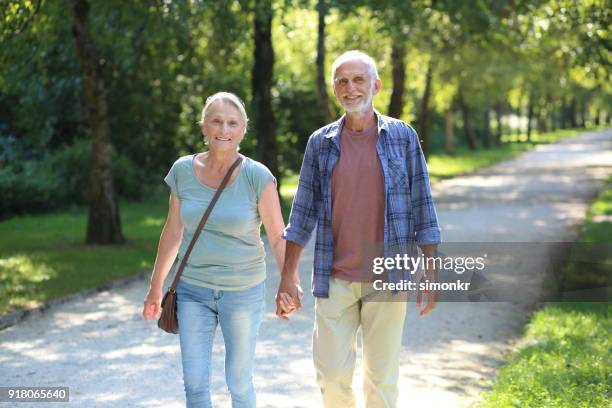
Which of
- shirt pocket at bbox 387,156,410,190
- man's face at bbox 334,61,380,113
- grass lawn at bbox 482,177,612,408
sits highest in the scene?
man's face at bbox 334,61,380,113

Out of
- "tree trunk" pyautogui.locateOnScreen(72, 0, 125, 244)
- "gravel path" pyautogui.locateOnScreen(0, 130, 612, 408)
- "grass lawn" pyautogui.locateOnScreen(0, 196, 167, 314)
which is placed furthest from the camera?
"tree trunk" pyautogui.locateOnScreen(72, 0, 125, 244)

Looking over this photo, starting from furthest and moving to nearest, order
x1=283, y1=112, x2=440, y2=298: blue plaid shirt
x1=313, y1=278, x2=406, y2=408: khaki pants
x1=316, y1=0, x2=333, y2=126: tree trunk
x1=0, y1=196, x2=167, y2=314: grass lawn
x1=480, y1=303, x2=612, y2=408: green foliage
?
1. x1=316, y1=0, x2=333, y2=126: tree trunk
2. x1=0, y1=196, x2=167, y2=314: grass lawn
3. x1=480, y1=303, x2=612, y2=408: green foliage
4. x1=313, y1=278, x2=406, y2=408: khaki pants
5. x1=283, y1=112, x2=440, y2=298: blue plaid shirt

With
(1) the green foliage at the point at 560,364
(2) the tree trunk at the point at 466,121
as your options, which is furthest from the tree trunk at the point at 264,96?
(2) the tree trunk at the point at 466,121

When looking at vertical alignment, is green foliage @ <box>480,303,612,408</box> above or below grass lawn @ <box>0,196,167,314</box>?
above

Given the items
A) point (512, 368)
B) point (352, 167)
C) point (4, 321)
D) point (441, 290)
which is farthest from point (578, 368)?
point (4, 321)

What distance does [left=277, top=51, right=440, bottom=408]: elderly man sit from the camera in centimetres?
462

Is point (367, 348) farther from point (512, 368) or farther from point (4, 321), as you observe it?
point (4, 321)

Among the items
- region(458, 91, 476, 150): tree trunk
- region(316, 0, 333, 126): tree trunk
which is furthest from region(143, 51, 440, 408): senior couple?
region(458, 91, 476, 150): tree trunk

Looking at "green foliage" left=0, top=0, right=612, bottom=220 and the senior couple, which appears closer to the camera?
the senior couple

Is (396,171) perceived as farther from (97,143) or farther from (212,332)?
(97,143)

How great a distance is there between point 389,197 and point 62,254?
10.9m

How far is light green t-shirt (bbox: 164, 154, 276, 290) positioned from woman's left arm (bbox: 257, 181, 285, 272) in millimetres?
27

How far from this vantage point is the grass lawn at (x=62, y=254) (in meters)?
11.5

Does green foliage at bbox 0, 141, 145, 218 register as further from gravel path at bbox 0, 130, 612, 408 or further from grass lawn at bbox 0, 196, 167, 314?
gravel path at bbox 0, 130, 612, 408
